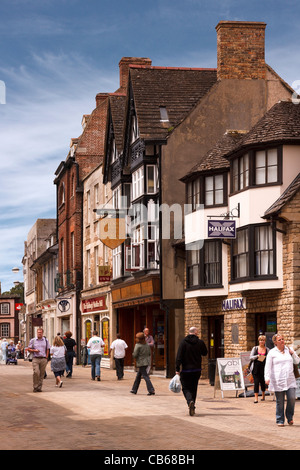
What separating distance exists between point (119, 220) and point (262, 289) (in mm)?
13866

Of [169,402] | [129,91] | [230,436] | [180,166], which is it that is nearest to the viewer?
[230,436]

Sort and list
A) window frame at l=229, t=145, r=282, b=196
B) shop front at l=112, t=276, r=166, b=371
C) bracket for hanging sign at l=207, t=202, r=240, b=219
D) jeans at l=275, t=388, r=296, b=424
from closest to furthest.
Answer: jeans at l=275, t=388, r=296, b=424 → window frame at l=229, t=145, r=282, b=196 → bracket for hanging sign at l=207, t=202, r=240, b=219 → shop front at l=112, t=276, r=166, b=371

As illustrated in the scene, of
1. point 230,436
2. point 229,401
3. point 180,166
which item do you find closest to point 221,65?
point 180,166

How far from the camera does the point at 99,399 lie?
2195cm

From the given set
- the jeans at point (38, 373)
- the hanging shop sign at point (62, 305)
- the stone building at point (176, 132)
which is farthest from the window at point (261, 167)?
the hanging shop sign at point (62, 305)

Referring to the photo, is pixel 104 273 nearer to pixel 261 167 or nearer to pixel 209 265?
pixel 209 265

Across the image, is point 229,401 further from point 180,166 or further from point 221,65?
point 221,65

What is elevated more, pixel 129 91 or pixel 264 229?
pixel 129 91

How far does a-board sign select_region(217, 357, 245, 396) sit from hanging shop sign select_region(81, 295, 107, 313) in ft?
75.6

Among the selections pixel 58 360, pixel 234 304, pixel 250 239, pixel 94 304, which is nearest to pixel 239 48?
pixel 250 239

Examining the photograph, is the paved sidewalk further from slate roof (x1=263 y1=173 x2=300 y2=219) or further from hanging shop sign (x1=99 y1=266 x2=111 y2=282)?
hanging shop sign (x1=99 y1=266 x2=111 y2=282)

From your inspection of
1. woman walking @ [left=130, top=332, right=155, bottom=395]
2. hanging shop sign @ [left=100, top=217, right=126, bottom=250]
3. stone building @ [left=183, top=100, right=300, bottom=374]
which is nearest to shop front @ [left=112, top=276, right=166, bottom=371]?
hanging shop sign @ [left=100, top=217, right=126, bottom=250]

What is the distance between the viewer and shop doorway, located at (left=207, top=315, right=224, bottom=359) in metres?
31.9

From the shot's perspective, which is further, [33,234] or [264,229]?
[33,234]
